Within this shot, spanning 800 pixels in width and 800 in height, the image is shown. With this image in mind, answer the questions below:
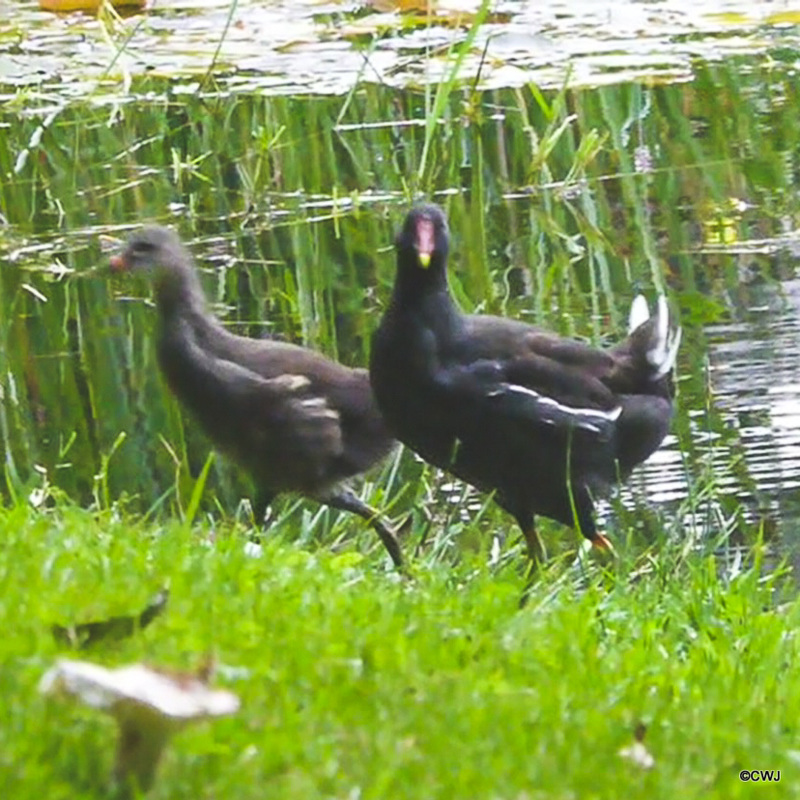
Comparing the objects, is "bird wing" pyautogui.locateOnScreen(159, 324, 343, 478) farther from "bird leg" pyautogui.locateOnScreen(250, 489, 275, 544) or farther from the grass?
the grass

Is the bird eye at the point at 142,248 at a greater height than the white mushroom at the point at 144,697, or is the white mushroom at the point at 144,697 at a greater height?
the white mushroom at the point at 144,697

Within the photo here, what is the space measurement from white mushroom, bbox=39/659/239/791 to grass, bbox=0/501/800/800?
21 centimetres

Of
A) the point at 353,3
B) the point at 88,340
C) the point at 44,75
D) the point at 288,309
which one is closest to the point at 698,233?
the point at 288,309

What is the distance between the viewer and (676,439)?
698 cm

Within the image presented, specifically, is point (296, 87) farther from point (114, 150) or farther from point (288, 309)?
point (288, 309)

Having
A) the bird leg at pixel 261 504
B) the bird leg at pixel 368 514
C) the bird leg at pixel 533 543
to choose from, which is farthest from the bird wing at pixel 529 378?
the bird leg at pixel 261 504

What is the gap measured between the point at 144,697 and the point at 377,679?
3.46 feet

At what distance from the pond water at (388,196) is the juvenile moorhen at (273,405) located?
201 mm

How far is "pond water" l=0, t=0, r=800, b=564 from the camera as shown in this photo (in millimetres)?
7051

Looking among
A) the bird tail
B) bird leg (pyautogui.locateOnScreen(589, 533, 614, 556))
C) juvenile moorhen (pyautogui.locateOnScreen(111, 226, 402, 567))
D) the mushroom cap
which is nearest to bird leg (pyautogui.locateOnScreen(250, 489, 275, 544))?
juvenile moorhen (pyautogui.locateOnScreen(111, 226, 402, 567))

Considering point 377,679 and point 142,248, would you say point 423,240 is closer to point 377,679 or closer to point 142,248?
point 142,248

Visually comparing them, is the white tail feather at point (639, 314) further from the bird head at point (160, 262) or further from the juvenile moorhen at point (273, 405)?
the bird head at point (160, 262)

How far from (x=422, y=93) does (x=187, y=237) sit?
2.70 meters

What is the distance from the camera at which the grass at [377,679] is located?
3.29 m
